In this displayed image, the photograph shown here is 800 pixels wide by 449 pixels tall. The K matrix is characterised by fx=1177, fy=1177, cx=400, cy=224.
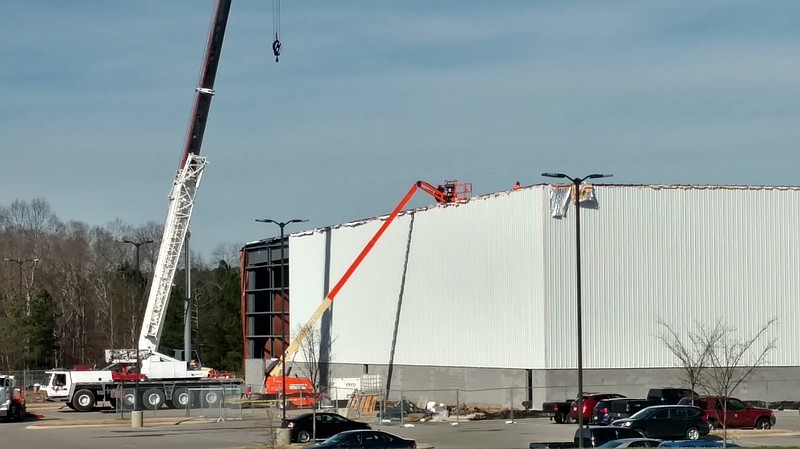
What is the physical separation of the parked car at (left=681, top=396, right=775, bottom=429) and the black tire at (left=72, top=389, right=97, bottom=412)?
36828 mm

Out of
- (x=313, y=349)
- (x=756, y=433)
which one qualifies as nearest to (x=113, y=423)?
(x=313, y=349)

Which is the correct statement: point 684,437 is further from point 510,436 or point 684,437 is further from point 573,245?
point 573,245

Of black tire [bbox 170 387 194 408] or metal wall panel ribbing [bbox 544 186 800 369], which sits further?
black tire [bbox 170 387 194 408]

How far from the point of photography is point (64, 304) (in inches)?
5079

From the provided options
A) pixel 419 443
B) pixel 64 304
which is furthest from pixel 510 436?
pixel 64 304

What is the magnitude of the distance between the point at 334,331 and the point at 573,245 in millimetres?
28505

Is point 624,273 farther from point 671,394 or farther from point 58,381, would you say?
point 58,381

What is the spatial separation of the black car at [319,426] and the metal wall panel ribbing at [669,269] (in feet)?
58.9

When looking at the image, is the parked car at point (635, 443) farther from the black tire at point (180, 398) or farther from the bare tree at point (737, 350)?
the black tire at point (180, 398)

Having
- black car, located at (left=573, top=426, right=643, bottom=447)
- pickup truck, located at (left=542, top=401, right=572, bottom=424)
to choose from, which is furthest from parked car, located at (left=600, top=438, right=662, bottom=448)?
pickup truck, located at (left=542, top=401, right=572, bottom=424)

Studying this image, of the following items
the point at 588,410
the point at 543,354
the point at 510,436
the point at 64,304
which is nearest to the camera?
the point at 510,436

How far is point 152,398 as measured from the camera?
6894cm

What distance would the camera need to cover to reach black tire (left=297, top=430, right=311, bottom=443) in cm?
4331

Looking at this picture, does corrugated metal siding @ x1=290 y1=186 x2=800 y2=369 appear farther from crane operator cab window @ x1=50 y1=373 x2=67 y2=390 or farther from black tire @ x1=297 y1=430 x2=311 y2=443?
crane operator cab window @ x1=50 y1=373 x2=67 y2=390
